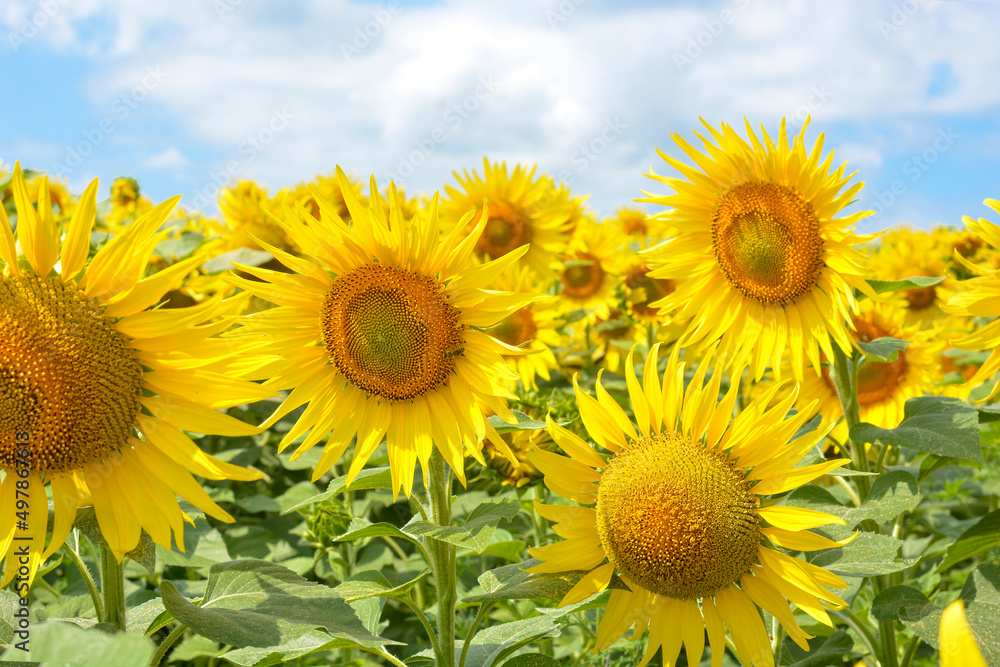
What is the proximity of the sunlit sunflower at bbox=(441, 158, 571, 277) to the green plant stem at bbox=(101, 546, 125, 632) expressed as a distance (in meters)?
3.90

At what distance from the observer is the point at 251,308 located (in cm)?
456

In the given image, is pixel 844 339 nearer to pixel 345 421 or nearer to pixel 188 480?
pixel 345 421

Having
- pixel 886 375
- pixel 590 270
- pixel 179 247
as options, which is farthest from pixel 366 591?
pixel 590 270

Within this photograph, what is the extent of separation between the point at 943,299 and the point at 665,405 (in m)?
4.25

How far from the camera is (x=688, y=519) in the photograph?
75.2 inches

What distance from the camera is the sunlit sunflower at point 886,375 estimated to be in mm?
3752

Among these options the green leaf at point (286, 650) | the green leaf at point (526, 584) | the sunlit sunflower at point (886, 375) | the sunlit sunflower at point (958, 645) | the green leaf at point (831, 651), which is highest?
the sunlit sunflower at point (886, 375)

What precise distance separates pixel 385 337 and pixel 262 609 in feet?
2.43

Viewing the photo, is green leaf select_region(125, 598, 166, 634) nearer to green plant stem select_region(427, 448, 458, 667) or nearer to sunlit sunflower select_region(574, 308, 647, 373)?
green plant stem select_region(427, 448, 458, 667)

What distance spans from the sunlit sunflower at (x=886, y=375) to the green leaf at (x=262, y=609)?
108 inches

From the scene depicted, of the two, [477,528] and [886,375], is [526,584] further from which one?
[886,375]

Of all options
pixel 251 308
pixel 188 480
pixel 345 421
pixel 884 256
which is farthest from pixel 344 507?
pixel 884 256

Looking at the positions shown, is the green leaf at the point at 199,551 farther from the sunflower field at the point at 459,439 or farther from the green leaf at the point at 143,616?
the green leaf at the point at 143,616

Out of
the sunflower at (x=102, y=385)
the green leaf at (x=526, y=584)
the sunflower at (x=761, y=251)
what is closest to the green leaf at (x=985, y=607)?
the sunflower at (x=761, y=251)
